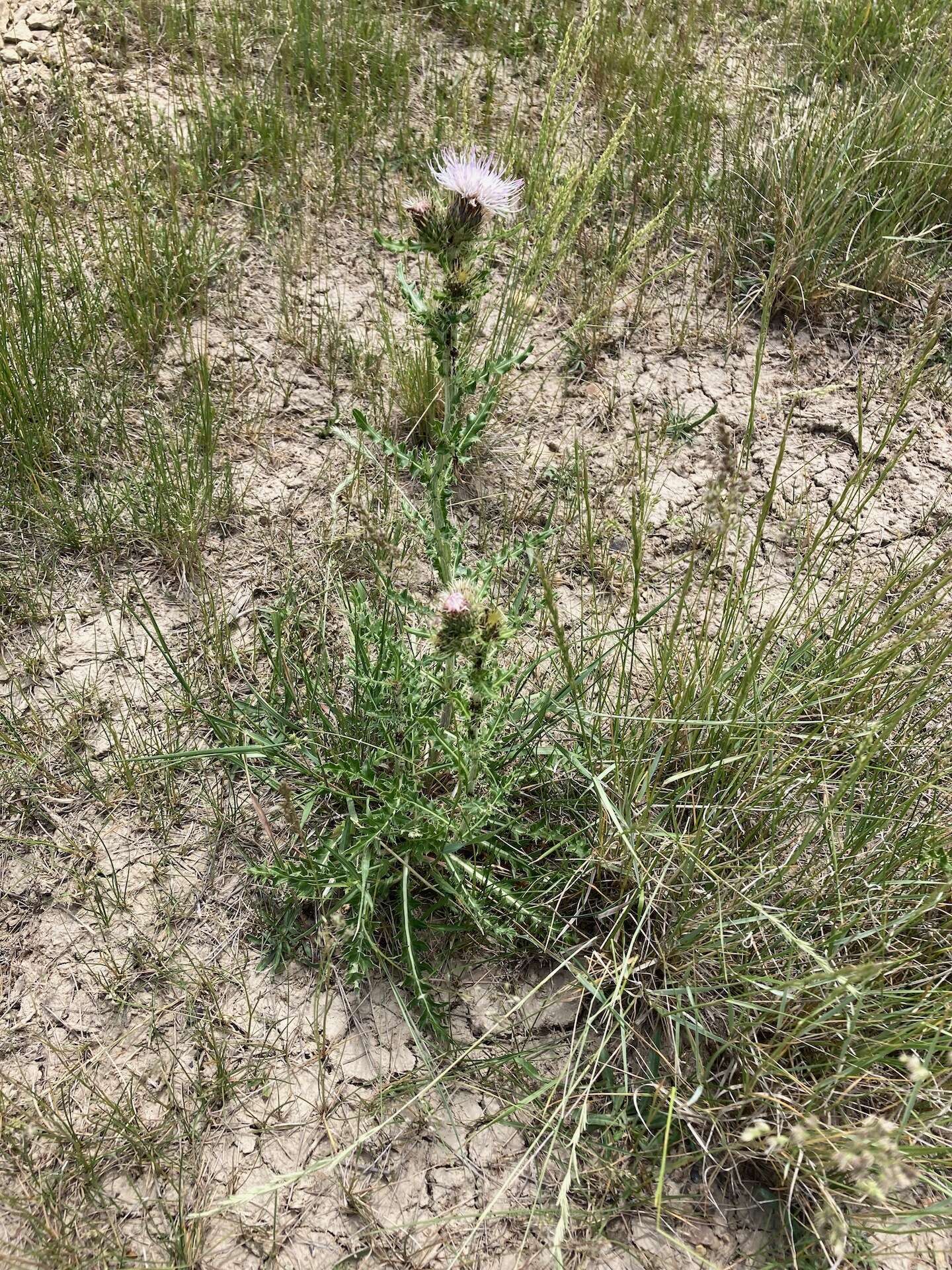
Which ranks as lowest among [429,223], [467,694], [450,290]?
[467,694]

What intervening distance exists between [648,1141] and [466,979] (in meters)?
0.52

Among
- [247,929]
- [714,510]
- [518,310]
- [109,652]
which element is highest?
[714,510]

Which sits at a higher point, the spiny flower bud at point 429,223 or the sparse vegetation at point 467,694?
the spiny flower bud at point 429,223

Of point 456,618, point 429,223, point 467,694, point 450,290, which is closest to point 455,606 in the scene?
point 456,618

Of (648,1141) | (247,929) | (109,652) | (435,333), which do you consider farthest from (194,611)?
(648,1141)

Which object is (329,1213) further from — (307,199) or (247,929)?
(307,199)

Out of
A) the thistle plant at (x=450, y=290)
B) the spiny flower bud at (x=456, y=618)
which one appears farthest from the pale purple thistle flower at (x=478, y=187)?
the spiny flower bud at (x=456, y=618)

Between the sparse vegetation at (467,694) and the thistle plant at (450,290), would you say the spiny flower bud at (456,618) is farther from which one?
the thistle plant at (450,290)

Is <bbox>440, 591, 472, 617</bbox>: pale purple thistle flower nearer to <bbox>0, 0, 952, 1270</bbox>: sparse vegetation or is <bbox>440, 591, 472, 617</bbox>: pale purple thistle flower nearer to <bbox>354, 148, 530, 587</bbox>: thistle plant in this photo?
<bbox>0, 0, 952, 1270</bbox>: sparse vegetation

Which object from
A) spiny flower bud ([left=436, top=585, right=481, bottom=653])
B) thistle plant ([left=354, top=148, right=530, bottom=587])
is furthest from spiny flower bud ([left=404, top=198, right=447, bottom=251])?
spiny flower bud ([left=436, top=585, right=481, bottom=653])

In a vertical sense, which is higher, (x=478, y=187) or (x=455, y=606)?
(x=478, y=187)

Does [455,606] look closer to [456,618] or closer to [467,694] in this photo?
[456,618]

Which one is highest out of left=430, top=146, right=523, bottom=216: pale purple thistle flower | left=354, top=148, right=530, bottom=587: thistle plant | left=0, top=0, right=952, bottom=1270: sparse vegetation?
left=430, top=146, right=523, bottom=216: pale purple thistle flower

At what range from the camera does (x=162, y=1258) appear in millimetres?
1764
